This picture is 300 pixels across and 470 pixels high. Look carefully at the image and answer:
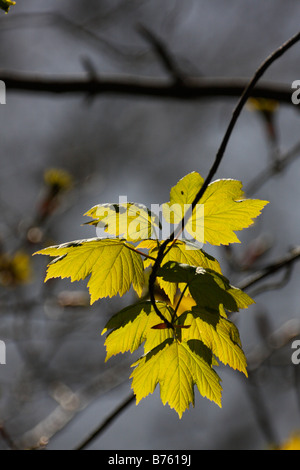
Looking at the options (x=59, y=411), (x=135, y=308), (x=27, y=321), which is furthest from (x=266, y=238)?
(x=135, y=308)

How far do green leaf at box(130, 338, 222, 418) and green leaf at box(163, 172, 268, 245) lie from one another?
0.77 feet

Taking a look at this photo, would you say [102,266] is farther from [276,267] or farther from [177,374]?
[276,267]

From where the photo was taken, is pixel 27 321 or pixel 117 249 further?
pixel 27 321

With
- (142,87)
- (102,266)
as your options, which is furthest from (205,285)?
(142,87)

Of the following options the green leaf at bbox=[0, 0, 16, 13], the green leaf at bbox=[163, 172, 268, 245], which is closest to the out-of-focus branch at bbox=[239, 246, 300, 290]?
the green leaf at bbox=[163, 172, 268, 245]

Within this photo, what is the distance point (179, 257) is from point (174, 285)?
0.20ft

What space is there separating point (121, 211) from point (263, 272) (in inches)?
30.8

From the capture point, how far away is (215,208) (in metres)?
1.00

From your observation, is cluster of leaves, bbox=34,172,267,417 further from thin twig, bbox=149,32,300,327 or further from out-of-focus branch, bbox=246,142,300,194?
out-of-focus branch, bbox=246,142,300,194

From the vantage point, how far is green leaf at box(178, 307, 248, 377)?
0.90 m

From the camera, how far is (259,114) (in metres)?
2.94

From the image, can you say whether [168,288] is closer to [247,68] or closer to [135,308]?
[135,308]

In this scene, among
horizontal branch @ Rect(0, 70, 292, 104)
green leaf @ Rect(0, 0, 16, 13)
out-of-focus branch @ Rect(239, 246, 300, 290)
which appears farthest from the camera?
horizontal branch @ Rect(0, 70, 292, 104)

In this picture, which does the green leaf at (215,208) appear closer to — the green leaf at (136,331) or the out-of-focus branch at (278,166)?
the green leaf at (136,331)
